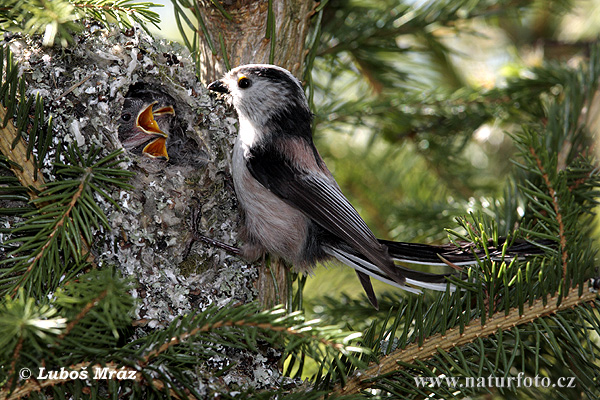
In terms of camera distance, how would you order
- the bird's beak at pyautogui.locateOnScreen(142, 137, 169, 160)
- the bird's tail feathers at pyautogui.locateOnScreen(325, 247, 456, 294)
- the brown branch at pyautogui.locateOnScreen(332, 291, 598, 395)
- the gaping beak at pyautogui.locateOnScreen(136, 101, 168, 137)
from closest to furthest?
the brown branch at pyautogui.locateOnScreen(332, 291, 598, 395) → the bird's tail feathers at pyautogui.locateOnScreen(325, 247, 456, 294) → the bird's beak at pyautogui.locateOnScreen(142, 137, 169, 160) → the gaping beak at pyautogui.locateOnScreen(136, 101, 168, 137)

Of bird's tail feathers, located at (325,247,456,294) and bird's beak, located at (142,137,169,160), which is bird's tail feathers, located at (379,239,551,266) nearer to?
bird's tail feathers, located at (325,247,456,294)

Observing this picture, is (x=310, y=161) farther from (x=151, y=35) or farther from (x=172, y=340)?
(x=172, y=340)

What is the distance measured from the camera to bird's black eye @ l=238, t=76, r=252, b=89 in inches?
66.5

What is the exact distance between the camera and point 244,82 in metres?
1.71

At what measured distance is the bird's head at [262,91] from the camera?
1.66 metres

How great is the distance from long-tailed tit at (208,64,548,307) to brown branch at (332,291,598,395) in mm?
372

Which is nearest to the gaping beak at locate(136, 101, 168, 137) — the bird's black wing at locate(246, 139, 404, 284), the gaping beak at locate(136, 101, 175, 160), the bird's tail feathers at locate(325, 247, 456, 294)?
the gaping beak at locate(136, 101, 175, 160)

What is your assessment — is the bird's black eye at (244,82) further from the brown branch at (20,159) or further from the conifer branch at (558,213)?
the conifer branch at (558,213)

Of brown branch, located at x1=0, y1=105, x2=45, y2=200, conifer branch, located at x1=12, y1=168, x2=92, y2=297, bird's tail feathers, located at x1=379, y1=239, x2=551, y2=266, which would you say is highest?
brown branch, located at x1=0, y1=105, x2=45, y2=200

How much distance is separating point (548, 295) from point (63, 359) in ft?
3.60

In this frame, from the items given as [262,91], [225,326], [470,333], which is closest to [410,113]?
[262,91]

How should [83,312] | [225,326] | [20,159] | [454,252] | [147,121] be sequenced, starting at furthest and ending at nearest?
1. [147,121]
2. [454,252]
3. [20,159]
4. [225,326]
5. [83,312]

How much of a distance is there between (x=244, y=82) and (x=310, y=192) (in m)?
0.46

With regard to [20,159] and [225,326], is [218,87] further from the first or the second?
[225,326]
